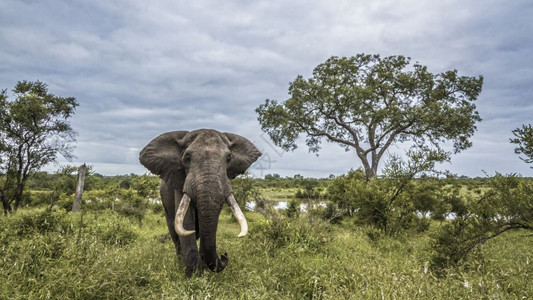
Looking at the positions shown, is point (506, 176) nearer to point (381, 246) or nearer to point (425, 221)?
point (381, 246)

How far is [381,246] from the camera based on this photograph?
980 centimetres

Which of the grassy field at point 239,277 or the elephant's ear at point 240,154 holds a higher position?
the elephant's ear at point 240,154

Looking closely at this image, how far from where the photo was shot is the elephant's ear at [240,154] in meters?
6.78

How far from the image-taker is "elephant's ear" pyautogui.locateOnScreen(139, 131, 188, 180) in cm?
638

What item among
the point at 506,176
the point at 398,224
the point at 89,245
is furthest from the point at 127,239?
the point at 506,176

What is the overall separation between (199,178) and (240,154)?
5.55ft

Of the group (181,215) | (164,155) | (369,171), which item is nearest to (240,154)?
(164,155)

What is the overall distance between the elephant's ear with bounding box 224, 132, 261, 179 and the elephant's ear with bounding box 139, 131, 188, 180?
1.10m

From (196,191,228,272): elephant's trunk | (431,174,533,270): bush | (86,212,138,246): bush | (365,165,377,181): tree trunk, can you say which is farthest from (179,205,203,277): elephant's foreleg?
(365,165,377,181): tree trunk

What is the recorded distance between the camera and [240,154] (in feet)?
23.0

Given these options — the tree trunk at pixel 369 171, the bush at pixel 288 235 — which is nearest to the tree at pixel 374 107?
the tree trunk at pixel 369 171

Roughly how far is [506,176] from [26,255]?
9.63m

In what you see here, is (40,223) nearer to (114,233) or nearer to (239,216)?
(114,233)

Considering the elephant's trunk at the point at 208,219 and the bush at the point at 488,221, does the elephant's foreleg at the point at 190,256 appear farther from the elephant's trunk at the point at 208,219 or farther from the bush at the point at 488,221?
the bush at the point at 488,221
